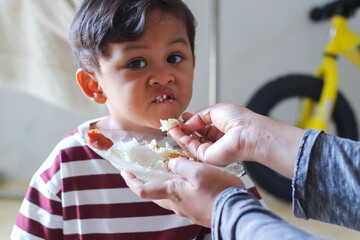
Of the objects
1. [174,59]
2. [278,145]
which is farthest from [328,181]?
[174,59]

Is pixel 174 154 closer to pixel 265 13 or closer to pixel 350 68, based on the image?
pixel 265 13

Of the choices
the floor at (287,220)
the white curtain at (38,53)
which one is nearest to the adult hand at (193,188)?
the white curtain at (38,53)

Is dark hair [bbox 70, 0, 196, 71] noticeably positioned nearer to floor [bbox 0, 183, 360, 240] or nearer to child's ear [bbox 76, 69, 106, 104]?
child's ear [bbox 76, 69, 106, 104]

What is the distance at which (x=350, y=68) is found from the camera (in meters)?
1.83

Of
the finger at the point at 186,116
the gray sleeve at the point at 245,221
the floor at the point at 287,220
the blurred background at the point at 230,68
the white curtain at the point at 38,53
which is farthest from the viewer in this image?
the blurred background at the point at 230,68

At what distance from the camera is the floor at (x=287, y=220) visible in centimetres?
139

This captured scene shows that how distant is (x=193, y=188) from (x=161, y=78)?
9.4 inches

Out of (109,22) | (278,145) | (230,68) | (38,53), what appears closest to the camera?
(278,145)

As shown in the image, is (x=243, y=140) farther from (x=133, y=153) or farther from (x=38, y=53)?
(x=38, y=53)

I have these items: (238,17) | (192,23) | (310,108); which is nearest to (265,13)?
(238,17)

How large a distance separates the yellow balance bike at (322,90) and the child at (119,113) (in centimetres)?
86

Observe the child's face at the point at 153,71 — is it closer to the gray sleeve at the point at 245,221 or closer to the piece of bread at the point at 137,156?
the piece of bread at the point at 137,156

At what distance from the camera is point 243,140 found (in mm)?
652

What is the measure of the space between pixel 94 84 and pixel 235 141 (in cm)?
32
